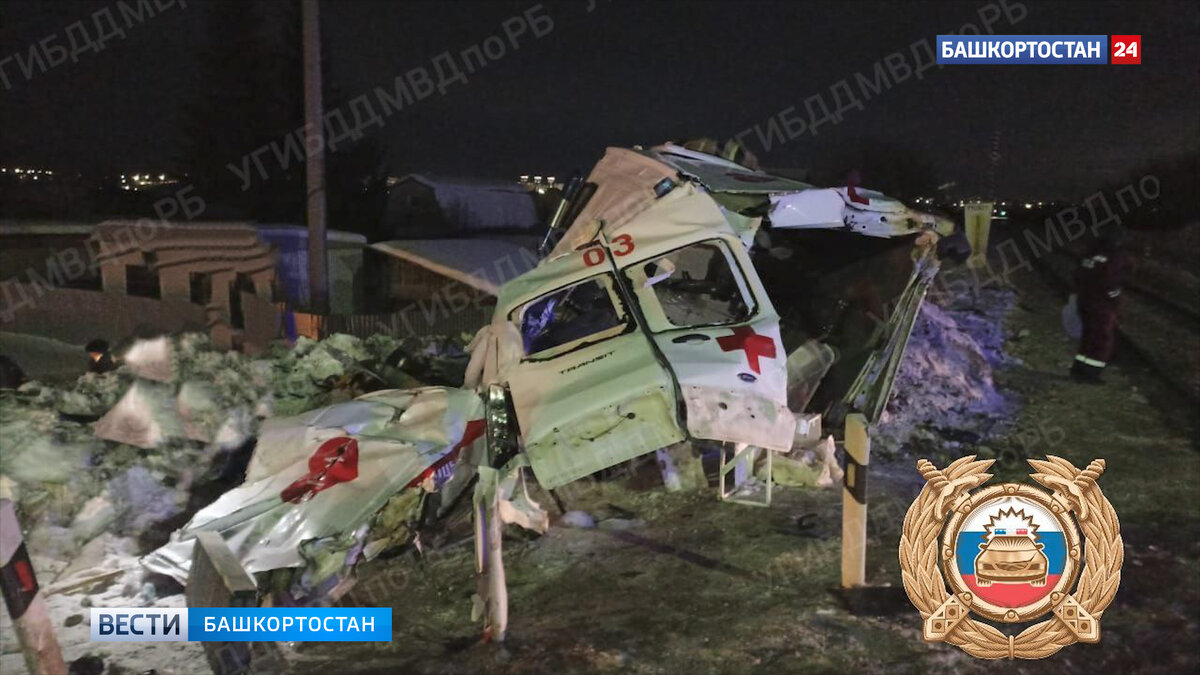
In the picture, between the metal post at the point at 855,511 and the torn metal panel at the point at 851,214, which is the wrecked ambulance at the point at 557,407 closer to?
the torn metal panel at the point at 851,214

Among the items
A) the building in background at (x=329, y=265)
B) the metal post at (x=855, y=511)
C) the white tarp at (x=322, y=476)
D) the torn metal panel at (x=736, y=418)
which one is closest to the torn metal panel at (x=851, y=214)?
the metal post at (x=855, y=511)

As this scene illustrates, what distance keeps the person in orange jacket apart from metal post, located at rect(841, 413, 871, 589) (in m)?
5.27

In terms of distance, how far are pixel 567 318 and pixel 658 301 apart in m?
1.50

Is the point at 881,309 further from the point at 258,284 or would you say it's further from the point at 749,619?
the point at 258,284

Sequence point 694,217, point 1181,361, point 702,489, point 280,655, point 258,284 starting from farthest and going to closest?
point 258,284, point 1181,361, point 702,489, point 694,217, point 280,655

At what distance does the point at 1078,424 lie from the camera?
7.23 meters

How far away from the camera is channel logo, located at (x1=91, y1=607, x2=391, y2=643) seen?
359cm

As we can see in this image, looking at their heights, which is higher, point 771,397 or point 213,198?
point 213,198

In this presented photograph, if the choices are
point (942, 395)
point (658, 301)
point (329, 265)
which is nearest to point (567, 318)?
point (658, 301)

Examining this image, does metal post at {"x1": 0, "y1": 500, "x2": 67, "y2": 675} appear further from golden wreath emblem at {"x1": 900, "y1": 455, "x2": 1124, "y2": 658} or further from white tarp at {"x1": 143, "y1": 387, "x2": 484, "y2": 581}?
golden wreath emblem at {"x1": 900, "y1": 455, "x2": 1124, "y2": 658}

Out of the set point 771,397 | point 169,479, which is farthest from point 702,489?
point 169,479

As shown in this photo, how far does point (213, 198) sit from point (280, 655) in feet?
82.3

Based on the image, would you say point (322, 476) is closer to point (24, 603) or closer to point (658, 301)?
point (24, 603)

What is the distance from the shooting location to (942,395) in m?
7.57
